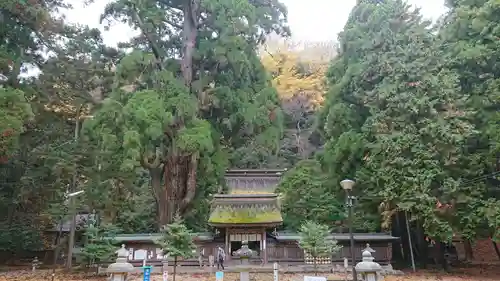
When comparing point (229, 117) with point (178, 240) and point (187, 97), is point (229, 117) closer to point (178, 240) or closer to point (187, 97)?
point (187, 97)

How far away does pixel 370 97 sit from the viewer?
16875 millimetres

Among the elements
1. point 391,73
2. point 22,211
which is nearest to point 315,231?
point 391,73

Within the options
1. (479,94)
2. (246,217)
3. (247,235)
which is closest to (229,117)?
(246,217)

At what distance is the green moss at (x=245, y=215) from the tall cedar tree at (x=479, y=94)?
6.87m

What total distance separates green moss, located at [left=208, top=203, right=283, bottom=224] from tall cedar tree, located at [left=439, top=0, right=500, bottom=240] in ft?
22.5

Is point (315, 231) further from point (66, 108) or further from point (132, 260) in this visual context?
point (66, 108)

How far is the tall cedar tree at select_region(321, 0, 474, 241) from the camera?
48.2ft

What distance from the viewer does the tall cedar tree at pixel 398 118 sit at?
14703 mm

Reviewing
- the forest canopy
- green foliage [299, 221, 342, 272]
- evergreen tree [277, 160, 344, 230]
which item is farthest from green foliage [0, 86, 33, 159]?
evergreen tree [277, 160, 344, 230]

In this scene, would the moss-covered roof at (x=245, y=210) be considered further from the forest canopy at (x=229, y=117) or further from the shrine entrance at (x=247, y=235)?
the forest canopy at (x=229, y=117)

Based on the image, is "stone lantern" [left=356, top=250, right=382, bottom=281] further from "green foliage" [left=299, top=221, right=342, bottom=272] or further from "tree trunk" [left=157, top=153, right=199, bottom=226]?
"tree trunk" [left=157, top=153, right=199, bottom=226]

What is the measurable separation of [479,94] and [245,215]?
407 inches

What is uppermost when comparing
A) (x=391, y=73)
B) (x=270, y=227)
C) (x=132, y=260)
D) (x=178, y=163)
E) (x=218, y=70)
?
(x=218, y=70)

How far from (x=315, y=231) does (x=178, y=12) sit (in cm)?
1399
